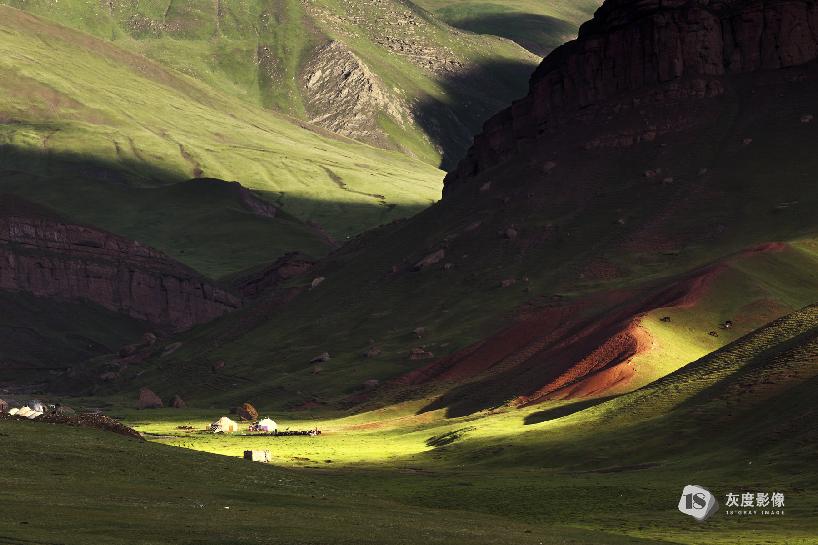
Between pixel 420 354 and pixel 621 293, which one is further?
pixel 420 354

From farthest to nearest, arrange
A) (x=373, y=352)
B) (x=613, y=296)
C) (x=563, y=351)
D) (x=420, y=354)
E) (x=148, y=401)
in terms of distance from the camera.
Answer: (x=148, y=401) → (x=373, y=352) → (x=420, y=354) → (x=613, y=296) → (x=563, y=351)

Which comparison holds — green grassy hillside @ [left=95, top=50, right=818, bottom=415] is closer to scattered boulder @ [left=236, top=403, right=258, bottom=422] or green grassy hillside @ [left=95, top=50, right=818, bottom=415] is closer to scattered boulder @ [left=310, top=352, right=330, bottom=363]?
scattered boulder @ [left=310, top=352, right=330, bottom=363]

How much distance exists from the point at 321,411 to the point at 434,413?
23.2 meters

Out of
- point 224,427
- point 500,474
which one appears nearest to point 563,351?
point 224,427

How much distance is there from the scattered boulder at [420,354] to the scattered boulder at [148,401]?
36.1 metres

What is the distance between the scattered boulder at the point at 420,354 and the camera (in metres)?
177

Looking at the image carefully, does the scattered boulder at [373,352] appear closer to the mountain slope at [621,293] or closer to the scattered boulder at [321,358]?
the mountain slope at [621,293]

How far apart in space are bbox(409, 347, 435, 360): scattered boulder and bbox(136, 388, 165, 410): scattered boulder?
36065 millimetres

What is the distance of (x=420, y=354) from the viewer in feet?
586

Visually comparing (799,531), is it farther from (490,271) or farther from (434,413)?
(490,271)

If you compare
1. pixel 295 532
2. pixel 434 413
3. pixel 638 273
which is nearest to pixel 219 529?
pixel 295 532
